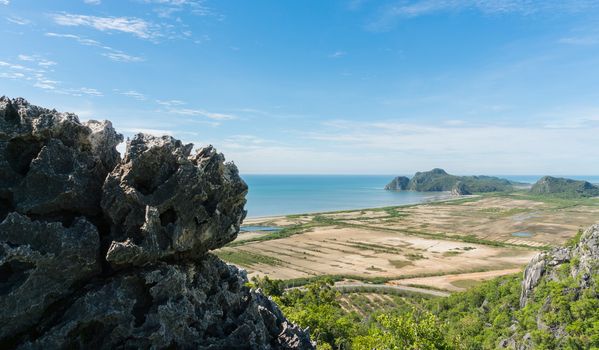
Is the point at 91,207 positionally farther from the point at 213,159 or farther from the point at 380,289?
the point at 380,289

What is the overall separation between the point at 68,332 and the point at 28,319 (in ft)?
5.07

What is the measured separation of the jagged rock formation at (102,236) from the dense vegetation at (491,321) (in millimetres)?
15873

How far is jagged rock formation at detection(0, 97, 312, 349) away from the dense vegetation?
625 inches

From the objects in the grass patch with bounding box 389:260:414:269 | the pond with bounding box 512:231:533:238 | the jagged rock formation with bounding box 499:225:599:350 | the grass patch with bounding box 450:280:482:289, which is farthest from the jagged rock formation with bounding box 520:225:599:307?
the pond with bounding box 512:231:533:238

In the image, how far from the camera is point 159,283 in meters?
16.5

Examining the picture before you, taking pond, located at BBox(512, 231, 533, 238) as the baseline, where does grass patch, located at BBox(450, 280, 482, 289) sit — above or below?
below

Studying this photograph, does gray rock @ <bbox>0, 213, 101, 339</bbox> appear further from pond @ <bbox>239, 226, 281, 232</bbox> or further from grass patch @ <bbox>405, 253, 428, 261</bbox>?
pond @ <bbox>239, 226, 281, 232</bbox>

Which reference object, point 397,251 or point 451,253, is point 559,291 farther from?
point 397,251

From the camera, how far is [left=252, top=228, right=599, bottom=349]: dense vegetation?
30.0 metres

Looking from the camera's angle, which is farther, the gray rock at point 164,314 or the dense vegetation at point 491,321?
the dense vegetation at point 491,321

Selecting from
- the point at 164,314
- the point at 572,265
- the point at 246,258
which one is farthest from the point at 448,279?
the point at 164,314

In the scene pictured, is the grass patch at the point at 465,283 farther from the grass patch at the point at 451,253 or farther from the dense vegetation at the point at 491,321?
the grass patch at the point at 451,253

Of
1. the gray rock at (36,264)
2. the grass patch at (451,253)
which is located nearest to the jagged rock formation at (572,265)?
the gray rock at (36,264)

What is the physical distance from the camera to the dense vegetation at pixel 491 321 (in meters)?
30.0
